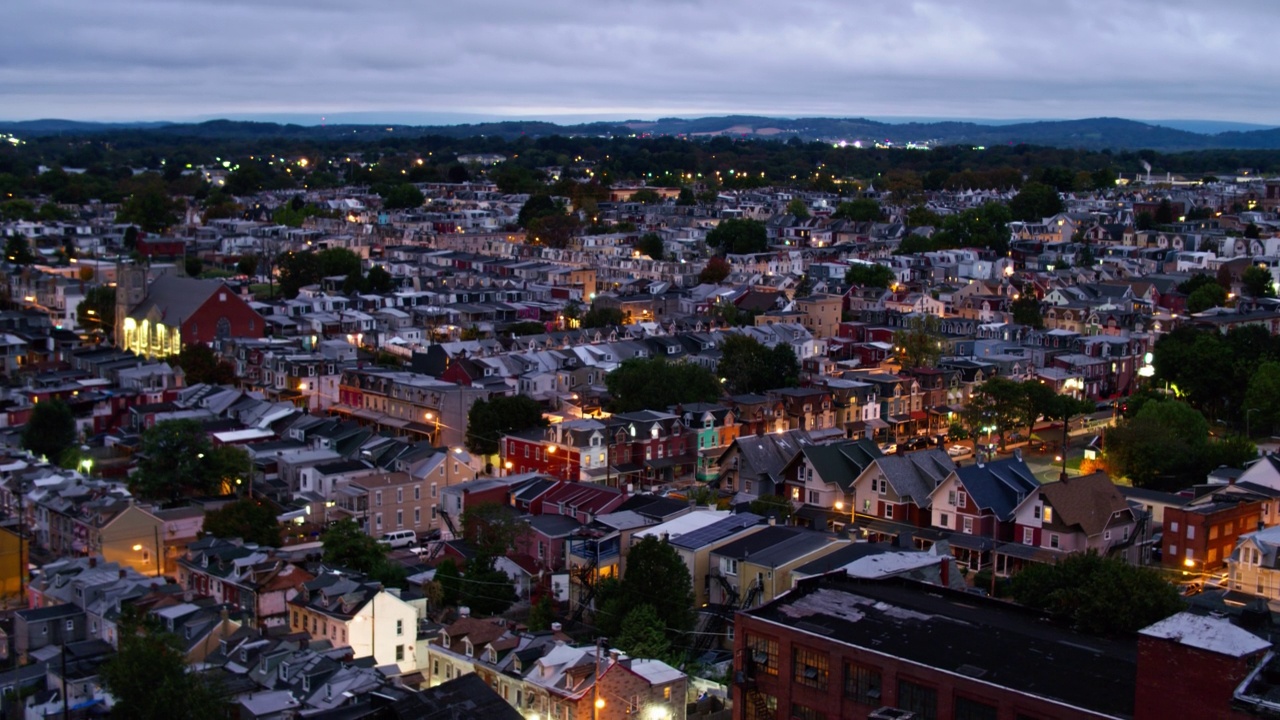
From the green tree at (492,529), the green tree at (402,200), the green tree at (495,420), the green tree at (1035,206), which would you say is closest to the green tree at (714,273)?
the green tree at (495,420)

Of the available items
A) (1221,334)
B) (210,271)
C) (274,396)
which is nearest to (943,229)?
(1221,334)

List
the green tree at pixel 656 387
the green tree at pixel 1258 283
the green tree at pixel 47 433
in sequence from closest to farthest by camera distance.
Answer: the green tree at pixel 47 433
the green tree at pixel 656 387
the green tree at pixel 1258 283

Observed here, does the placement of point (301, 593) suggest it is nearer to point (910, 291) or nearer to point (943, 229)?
point (910, 291)

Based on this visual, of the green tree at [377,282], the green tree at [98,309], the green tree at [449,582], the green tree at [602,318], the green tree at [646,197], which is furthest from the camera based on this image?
the green tree at [646,197]

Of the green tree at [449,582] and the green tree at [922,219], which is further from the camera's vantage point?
the green tree at [922,219]

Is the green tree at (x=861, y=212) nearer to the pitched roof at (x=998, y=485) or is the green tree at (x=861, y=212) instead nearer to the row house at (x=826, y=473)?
the row house at (x=826, y=473)

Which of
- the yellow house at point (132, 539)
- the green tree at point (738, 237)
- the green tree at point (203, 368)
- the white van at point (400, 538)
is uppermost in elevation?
the green tree at point (738, 237)

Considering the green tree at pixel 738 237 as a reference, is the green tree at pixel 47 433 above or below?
below

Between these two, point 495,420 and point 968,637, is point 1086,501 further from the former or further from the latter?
point 495,420

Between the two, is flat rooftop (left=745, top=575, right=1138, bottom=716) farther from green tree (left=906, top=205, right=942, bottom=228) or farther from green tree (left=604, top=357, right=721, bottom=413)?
green tree (left=906, top=205, right=942, bottom=228)
